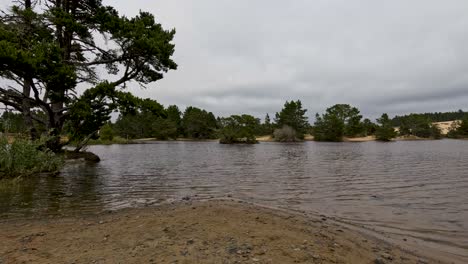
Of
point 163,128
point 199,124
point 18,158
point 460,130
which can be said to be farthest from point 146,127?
point 460,130

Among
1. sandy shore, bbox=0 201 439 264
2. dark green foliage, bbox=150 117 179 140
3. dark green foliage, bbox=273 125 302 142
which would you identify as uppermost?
dark green foliage, bbox=150 117 179 140

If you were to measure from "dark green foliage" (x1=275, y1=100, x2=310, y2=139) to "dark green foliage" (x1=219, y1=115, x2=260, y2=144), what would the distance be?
18445 mm

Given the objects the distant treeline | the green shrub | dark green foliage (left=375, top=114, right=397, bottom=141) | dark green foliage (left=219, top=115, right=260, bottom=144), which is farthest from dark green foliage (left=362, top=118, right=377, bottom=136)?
the green shrub

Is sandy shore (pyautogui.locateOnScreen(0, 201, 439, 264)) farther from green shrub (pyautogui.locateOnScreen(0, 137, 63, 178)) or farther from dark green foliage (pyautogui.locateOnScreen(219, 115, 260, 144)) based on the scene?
dark green foliage (pyautogui.locateOnScreen(219, 115, 260, 144))

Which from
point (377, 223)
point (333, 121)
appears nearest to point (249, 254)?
point (377, 223)

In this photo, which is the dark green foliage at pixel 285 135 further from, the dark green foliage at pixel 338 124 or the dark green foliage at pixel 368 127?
the dark green foliage at pixel 368 127

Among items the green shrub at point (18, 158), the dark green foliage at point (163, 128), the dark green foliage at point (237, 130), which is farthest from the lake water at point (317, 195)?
the dark green foliage at point (163, 128)

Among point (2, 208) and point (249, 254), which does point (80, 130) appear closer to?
point (2, 208)

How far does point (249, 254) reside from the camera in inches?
175

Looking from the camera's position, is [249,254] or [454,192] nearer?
[249,254]

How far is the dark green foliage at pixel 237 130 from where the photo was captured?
7314 centimetres

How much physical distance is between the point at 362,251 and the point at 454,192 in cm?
889

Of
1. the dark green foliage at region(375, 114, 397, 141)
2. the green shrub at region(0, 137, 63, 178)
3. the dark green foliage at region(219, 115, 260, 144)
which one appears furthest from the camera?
the dark green foliage at region(375, 114, 397, 141)

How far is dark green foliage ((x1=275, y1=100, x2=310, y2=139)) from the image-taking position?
9081 cm
